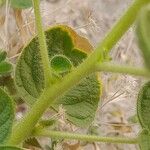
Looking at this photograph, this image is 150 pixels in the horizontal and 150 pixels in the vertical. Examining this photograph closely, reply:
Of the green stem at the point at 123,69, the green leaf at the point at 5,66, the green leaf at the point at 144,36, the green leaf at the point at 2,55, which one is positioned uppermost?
the green leaf at the point at 2,55

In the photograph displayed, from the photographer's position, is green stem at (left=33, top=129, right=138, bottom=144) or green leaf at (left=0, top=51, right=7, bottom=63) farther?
green leaf at (left=0, top=51, right=7, bottom=63)

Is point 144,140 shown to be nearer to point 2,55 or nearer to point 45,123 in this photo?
point 45,123

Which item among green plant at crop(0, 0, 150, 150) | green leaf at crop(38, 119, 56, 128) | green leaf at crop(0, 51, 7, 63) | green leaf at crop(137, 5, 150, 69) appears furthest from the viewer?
green leaf at crop(0, 51, 7, 63)

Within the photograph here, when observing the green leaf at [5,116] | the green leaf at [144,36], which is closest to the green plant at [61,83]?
the green leaf at [5,116]

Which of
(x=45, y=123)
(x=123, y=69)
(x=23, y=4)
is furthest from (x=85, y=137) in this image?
(x=23, y=4)

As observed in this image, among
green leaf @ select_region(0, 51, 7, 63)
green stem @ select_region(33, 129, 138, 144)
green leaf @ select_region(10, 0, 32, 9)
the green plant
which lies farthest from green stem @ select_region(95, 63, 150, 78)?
green leaf @ select_region(10, 0, 32, 9)

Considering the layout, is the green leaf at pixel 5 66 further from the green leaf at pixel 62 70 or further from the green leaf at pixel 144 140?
the green leaf at pixel 144 140

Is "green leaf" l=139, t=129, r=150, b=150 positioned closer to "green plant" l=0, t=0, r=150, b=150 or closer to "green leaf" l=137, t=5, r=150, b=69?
"green plant" l=0, t=0, r=150, b=150
